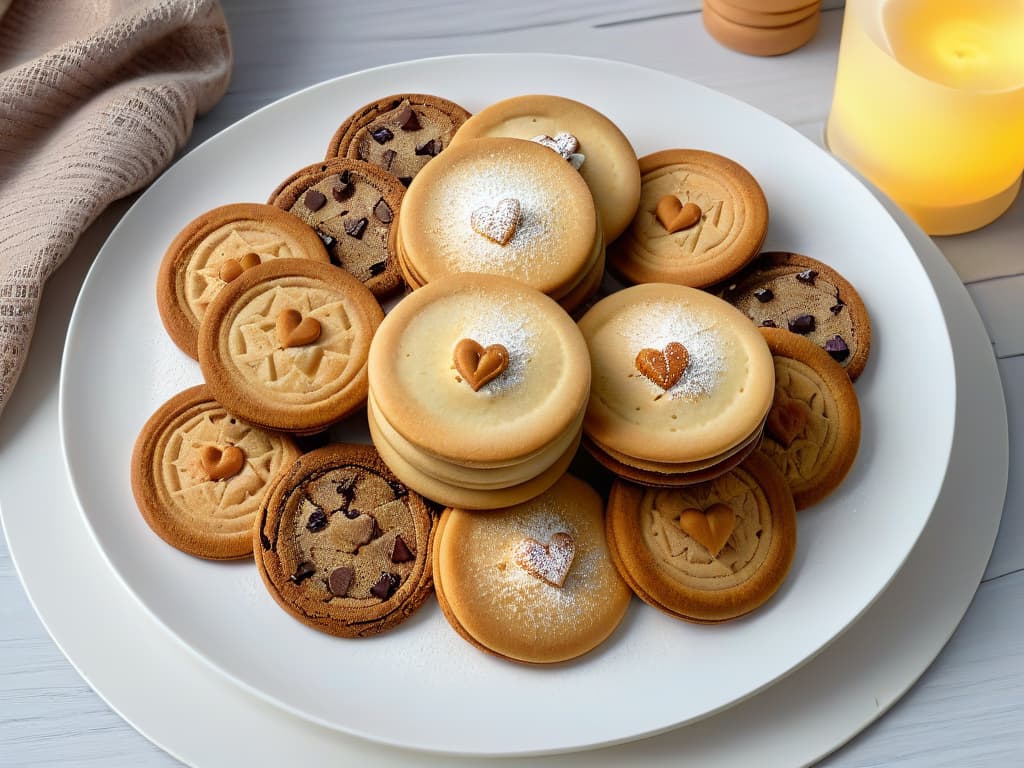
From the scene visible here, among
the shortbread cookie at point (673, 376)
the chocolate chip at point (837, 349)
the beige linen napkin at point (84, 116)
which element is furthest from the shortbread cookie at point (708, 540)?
the beige linen napkin at point (84, 116)

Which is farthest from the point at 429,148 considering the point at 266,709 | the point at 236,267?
the point at 266,709

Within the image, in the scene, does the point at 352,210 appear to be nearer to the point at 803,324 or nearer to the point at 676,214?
the point at 676,214

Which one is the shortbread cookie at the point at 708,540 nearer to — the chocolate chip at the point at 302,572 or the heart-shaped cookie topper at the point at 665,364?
the heart-shaped cookie topper at the point at 665,364

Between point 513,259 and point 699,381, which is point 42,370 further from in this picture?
point 699,381

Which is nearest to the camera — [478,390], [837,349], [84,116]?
[478,390]

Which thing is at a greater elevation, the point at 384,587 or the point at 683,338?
the point at 683,338

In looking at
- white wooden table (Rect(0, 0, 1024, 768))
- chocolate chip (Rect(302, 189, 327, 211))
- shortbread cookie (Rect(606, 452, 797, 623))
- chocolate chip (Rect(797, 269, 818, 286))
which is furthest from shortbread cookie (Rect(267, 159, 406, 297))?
chocolate chip (Rect(797, 269, 818, 286))
